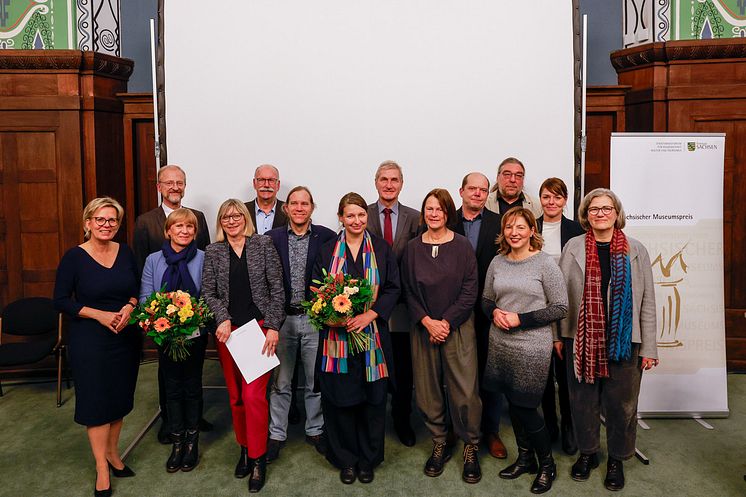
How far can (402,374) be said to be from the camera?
3.29 meters

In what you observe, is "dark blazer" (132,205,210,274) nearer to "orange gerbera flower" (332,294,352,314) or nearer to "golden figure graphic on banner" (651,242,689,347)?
"orange gerbera flower" (332,294,352,314)

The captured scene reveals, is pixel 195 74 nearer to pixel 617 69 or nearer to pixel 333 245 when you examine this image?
pixel 333 245

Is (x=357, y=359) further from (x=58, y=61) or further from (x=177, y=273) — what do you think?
(x=58, y=61)

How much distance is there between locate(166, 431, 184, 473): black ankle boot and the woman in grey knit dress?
5.77ft

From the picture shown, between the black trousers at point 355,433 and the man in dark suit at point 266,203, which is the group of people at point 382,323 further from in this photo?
the man in dark suit at point 266,203

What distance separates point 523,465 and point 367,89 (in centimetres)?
252

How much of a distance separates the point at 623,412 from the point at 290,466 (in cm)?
180

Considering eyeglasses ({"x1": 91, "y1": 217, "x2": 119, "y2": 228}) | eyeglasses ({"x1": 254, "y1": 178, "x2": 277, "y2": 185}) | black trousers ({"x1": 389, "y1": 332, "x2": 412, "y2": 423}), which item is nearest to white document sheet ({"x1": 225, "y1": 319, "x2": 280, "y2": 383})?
eyeglasses ({"x1": 91, "y1": 217, "x2": 119, "y2": 228})

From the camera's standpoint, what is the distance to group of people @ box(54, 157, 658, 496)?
2588 mm

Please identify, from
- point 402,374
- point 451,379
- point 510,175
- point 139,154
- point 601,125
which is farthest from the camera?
point 139,154

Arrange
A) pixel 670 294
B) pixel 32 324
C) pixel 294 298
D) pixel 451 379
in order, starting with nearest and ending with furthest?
1. pixel 451 379
2. pixel 294 298
3. pixel 670 294
4. pixel 32 324

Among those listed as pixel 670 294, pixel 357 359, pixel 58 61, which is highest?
pixel 58 61

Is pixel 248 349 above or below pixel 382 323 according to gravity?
below

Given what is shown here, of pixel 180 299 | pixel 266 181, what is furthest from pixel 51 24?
pixel 180 299
